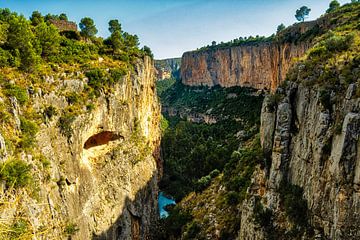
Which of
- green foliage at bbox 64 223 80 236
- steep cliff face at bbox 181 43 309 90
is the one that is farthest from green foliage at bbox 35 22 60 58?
steep cliff face at bbox 181 43 309 90

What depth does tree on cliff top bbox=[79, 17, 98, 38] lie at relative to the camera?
45938mm

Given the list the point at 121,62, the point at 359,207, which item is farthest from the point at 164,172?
the point at 359,207

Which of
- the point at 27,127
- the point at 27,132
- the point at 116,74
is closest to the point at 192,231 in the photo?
the point at 27,132

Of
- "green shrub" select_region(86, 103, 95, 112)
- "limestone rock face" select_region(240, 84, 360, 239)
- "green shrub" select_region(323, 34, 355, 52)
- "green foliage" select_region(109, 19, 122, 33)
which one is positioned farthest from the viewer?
"green foliage" select_region(109, 19, 122, 33)

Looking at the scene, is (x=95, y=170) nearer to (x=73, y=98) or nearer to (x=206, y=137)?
(x=73, y=98)

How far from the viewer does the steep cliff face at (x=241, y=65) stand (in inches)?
2303

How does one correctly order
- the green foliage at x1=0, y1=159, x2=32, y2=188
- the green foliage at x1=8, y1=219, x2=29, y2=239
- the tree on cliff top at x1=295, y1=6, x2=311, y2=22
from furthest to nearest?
1. the tree on cliff top at x1=295, y1=6, x2=311, y2=22
2. the green foliage at x1=0, y1=159, x2=32, y2=188
3. the green foliage at x1=8, y1=219, x2=29, y2=239

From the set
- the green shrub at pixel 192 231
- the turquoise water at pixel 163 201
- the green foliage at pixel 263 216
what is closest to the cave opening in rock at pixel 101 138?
the green shrub at pixel 192 231

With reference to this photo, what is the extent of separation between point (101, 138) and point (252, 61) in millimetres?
75450

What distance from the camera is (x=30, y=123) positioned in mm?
23422

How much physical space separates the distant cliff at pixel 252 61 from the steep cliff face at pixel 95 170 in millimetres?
23814

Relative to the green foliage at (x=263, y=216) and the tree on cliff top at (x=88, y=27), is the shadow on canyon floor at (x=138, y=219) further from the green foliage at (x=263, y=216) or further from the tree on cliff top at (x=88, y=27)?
the tree on cliff top at (x=88, y=27)

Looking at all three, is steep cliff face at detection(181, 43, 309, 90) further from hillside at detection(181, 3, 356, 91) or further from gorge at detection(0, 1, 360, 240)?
gorge at detection(0, 1, 360, 240)

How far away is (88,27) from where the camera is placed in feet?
151
